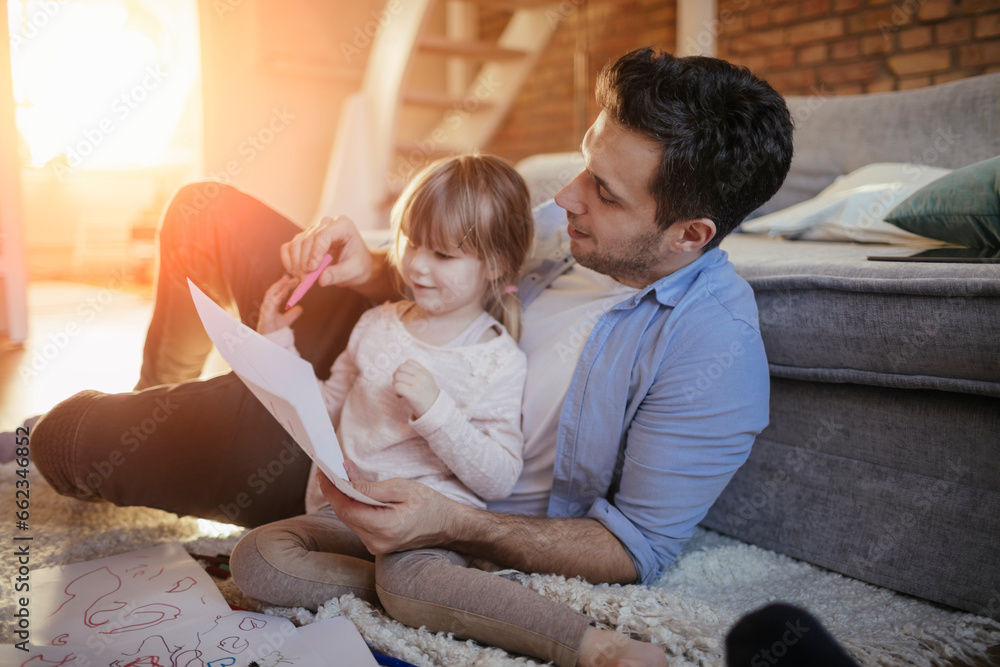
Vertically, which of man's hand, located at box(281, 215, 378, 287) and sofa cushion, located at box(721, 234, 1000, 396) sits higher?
man's hand, located at box(281, 215, 378, 287)

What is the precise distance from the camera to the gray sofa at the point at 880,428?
2.96 ft

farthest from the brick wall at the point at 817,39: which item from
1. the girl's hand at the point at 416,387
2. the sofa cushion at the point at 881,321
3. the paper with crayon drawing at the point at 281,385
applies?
the paper with crayon drawing at the point at 281,385

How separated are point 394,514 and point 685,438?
0.37 m

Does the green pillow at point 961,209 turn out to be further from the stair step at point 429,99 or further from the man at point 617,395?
the stair step at point 429,99

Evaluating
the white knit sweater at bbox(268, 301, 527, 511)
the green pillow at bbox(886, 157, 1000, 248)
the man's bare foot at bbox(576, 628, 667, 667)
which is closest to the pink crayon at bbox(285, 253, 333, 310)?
the white knit sweater at bbox(268, 301, 527, 511)

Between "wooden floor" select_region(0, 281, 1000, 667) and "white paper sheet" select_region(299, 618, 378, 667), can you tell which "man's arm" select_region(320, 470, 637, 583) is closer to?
"white paper sheet" select_region(299, 618, 378, 667)

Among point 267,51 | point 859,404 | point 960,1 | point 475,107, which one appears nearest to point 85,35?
point 267,51

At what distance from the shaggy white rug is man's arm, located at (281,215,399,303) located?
441 mm

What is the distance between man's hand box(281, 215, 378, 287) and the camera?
3.41ft

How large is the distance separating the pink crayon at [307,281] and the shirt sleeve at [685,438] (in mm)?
501

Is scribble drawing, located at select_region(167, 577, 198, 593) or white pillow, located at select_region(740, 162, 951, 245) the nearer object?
scribble drawing, located at select_region(167, 577, 198, 593)

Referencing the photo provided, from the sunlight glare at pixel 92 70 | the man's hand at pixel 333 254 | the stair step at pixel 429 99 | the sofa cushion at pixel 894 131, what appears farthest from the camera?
the sunlight glare at pixel 92 70

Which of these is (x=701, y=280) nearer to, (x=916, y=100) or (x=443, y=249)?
(x=443, y=249)

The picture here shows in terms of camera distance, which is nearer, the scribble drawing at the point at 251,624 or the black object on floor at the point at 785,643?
the black object on floor at the point at 785,643
